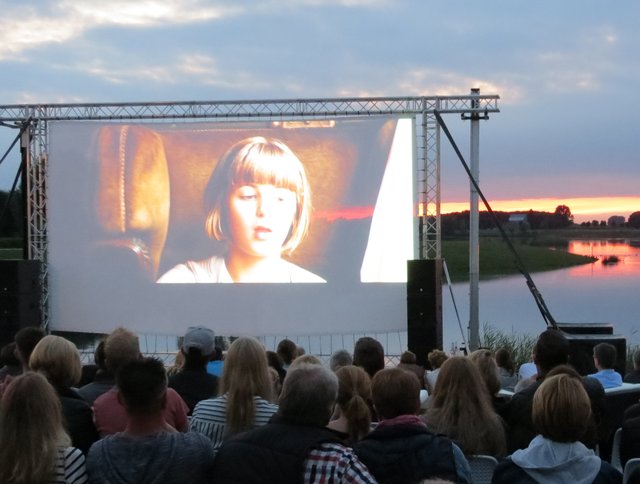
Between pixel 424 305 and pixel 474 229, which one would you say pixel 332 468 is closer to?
pixel 424 305

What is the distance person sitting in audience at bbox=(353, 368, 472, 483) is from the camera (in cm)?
234

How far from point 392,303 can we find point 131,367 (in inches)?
265

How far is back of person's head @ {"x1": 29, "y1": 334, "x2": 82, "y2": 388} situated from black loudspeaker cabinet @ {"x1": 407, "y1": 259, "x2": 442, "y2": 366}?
579 centimetres

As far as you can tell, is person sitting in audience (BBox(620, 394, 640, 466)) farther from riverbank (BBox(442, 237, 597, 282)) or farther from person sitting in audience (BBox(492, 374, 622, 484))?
riverbank (BBox(442, 237, 597, 282))

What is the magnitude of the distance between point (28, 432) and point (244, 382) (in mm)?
913

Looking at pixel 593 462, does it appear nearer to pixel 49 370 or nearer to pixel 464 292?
pixel 49 370

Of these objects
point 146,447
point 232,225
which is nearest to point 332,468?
point 146,447

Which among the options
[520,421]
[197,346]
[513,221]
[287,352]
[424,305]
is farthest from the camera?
[513,221]

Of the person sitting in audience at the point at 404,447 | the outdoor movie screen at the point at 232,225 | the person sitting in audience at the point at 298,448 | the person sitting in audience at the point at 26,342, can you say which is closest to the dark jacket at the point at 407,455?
the person sitting in audience at the point at 404,447

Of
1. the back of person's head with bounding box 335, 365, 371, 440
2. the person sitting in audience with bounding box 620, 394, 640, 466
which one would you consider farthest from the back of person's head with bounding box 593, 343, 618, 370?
the back of person's head with bounding box 335, 365, 371, 440

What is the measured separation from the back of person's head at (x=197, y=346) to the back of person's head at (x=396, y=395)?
1283 mm

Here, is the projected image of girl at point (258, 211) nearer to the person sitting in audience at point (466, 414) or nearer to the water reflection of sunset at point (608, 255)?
the water reflection of sunset at point (608, 255)

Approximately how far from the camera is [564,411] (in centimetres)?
236

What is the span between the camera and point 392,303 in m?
8.90
